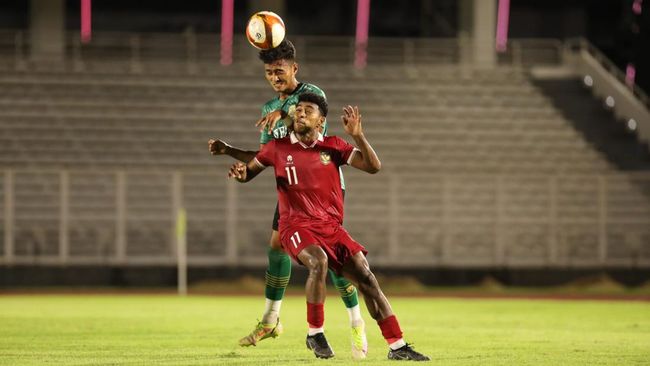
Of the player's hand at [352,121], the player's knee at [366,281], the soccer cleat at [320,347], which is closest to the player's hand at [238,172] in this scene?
the player's hand at [352,121]

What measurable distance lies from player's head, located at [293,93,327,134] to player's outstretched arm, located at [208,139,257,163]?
64 cm

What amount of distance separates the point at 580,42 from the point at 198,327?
18.8 m

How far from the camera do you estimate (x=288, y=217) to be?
986 centimetres

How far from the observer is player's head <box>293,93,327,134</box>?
9.77 meters

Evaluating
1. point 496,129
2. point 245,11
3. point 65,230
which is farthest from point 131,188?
point 245,11

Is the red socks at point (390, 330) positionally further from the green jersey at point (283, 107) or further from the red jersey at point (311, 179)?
the green jersey at point (283, 107)

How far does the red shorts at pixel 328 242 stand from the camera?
379 inches

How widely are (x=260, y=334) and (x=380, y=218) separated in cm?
1380

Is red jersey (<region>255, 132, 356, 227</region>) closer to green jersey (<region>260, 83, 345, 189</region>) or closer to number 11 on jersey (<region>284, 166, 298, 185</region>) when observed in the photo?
number 11 on jersey (<region>284, 166, 298, 185</region>)

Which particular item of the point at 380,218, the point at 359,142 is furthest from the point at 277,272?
the point at 380,218

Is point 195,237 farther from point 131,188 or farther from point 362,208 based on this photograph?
point 362,208

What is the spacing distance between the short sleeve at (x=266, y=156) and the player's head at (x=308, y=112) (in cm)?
28

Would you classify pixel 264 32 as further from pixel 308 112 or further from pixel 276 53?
pixel 308 112

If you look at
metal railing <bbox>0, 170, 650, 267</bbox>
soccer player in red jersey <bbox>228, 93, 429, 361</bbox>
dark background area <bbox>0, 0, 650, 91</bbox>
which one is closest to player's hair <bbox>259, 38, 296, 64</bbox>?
soccer player in red jersey <bbox>228, 93, 429, 361</bbox>
